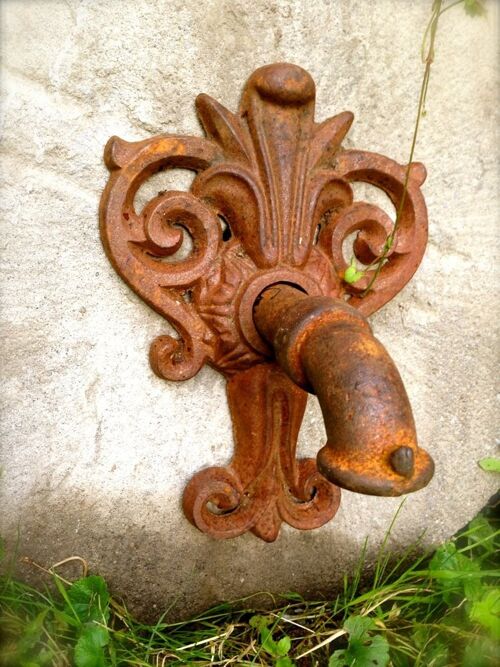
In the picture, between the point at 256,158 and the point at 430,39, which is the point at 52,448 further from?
the point at 430,39

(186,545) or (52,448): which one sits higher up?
(52,448)

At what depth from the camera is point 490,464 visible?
0.90 meters

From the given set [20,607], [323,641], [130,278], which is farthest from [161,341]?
[323,641]

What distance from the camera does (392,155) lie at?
78 cm

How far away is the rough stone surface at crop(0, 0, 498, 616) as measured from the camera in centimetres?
62

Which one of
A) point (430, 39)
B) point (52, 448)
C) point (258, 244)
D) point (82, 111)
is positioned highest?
point (430, 39)

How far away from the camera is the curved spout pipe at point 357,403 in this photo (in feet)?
1.59

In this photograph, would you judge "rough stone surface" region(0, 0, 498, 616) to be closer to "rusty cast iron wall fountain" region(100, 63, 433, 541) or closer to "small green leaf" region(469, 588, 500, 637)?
"rusty cast iron wall fountain" region(100, 63, 433, 541)

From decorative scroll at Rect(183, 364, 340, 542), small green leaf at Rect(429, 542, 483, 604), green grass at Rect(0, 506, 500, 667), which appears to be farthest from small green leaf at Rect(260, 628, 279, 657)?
small green leaf at Rect(429, 542, 483, 604)

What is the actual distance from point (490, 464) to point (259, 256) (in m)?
0.49

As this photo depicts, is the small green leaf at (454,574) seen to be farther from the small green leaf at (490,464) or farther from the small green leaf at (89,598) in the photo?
the small green leaf at (89,598)

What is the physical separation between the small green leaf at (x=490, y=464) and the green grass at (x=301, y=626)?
86 mm

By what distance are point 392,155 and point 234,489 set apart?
1.53 ft

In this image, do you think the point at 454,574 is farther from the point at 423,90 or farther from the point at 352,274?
the point at 423,90
